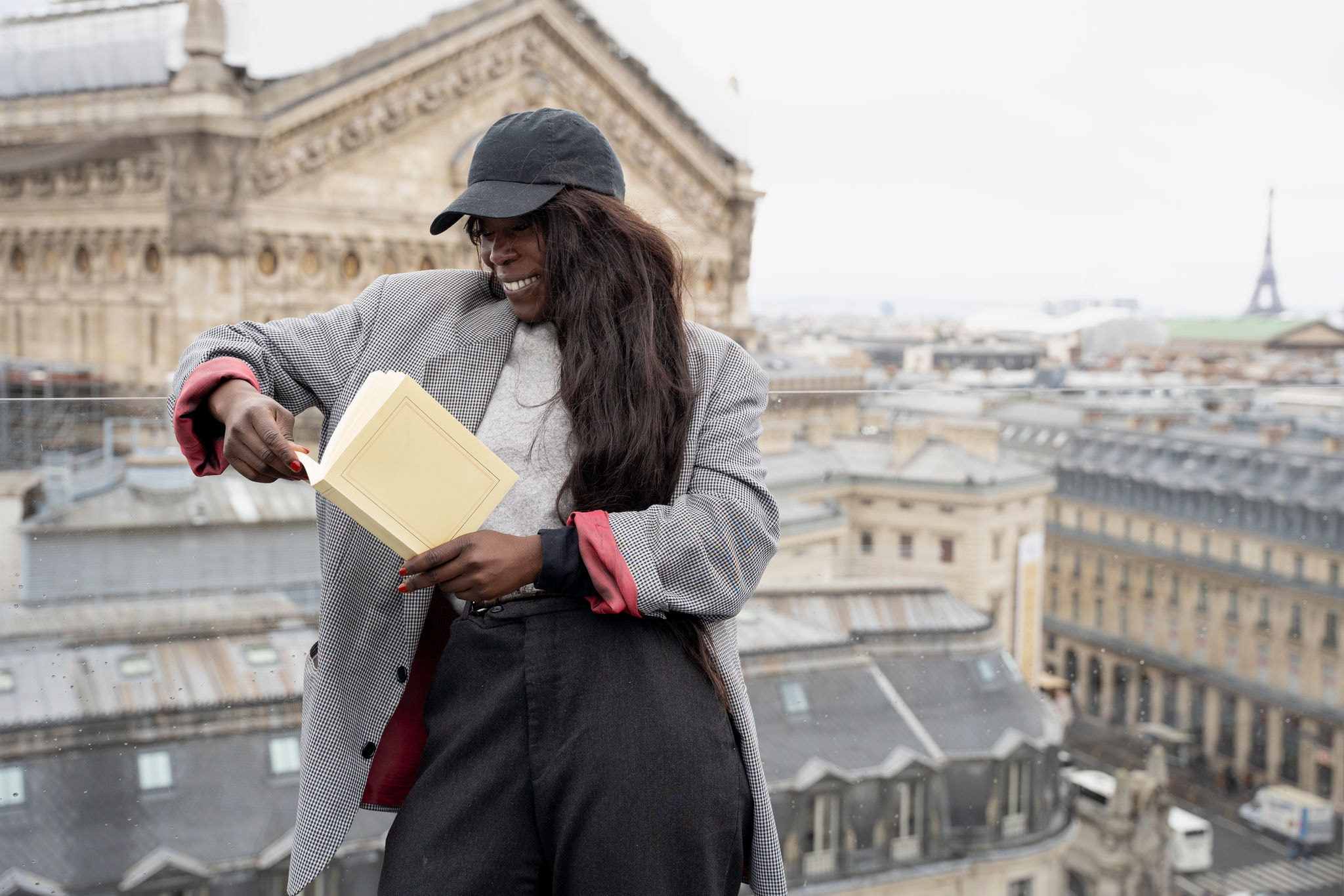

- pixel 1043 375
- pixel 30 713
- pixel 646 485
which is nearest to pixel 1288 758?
pixel 646 485

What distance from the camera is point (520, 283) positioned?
1262mm

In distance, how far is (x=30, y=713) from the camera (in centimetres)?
162

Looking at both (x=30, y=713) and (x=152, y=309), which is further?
(x=152, y=309)

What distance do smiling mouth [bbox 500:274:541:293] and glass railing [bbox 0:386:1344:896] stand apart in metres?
0.67

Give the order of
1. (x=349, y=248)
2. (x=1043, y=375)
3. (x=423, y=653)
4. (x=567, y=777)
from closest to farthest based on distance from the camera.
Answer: (x=567, y=777)
(x=423, y=653)
(x=349, y=248)
(x=1043, y=375)

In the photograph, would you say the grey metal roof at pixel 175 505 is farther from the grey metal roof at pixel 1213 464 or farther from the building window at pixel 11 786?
the grey metal roof at pixel 1213 464

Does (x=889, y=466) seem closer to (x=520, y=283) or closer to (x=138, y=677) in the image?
(x=520, y=283)

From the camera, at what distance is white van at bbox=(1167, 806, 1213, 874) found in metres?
2.31

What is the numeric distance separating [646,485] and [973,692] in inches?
47.5

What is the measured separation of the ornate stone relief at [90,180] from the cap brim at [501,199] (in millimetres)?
11786

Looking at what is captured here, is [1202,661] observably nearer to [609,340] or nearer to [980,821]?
[980,821]

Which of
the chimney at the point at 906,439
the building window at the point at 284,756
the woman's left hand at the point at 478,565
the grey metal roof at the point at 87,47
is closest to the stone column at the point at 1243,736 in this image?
the chimney at the point at 906,439

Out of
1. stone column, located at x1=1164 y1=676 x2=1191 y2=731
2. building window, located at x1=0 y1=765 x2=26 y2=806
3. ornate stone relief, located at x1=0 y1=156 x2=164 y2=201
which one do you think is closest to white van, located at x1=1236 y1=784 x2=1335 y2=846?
stone column, located at x1=1164 y1=676 x2=1191 y2=731

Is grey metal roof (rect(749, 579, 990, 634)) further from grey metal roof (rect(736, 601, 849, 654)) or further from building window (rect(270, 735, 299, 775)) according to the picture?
building window (rect(270, 735, 299, 775))
